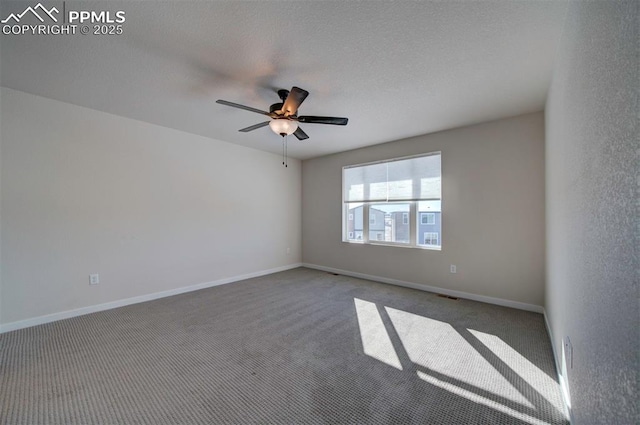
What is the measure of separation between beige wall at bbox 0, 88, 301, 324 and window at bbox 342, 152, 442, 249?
2.00 metres

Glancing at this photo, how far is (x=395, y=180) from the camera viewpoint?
4.57 meters

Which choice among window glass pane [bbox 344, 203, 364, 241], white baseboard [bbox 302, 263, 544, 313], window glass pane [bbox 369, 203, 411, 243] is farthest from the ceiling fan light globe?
white baseboard [bbox 302, 263, 544, 313]

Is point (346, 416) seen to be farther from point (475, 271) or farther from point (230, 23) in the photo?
point (475, 271)

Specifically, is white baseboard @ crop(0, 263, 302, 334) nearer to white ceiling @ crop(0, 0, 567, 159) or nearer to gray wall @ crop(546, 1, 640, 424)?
white ceiling @ crop(0, 0, 567, 159)

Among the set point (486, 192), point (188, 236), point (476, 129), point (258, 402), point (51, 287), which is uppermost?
point (476, 129)

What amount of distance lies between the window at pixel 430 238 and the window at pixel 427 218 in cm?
19

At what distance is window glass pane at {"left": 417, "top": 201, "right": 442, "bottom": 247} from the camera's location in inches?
160

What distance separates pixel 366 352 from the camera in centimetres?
231

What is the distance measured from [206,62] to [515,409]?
11.4 feet

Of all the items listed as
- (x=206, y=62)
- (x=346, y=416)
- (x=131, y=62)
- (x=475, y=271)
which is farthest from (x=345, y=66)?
(x=475, y=271)

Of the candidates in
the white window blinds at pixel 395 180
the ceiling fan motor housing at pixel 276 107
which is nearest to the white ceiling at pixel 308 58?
the ceiling fan motor housing at pixel 276 107

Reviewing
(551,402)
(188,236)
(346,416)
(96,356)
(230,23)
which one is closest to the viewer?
(346,416)

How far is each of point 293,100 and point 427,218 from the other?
2.93m

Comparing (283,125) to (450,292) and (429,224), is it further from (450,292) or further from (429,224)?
(450,292)
